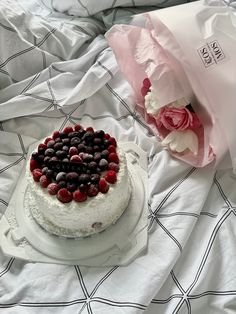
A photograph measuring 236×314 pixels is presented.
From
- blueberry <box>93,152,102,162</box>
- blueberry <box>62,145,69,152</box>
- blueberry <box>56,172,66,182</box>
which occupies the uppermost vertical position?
blueberry <box>62,145,69,152</box>

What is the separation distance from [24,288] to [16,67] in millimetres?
443

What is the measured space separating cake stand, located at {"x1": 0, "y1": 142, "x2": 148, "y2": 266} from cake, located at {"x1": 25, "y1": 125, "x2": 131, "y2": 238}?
1 cm

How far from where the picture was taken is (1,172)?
2.55 ft

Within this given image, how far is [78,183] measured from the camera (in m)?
0.65

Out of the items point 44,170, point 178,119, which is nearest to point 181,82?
point 178,119

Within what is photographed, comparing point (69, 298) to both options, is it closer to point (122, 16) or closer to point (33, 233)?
point (33, 233)

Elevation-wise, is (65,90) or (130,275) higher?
(65,90)

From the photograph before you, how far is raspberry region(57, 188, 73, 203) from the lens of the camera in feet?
2.10

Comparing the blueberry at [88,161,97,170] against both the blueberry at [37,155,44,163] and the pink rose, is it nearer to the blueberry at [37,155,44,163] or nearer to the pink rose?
the blueberry at [37,155,44,163]

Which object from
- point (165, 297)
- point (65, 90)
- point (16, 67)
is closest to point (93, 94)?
point (65, 90)

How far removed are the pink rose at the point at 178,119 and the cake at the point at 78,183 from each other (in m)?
0.12

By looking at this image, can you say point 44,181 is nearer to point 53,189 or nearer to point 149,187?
point 53,189

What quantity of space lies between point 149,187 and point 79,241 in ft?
0.49

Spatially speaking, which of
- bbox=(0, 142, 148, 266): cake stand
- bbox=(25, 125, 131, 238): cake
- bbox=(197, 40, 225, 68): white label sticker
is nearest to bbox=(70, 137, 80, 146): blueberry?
bbox=(25, 125, 131, 238): cake
